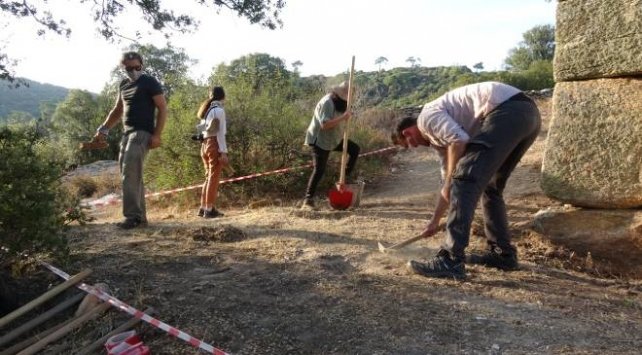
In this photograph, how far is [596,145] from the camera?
4277 millimetres

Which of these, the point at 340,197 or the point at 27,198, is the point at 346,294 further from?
the point at 340,197

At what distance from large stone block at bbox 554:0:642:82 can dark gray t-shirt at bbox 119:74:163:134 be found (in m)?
3.68

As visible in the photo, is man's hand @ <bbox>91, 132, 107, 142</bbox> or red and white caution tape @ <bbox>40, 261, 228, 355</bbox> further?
man's hand @ <bbox>91, 132, 107, 142</bbox>

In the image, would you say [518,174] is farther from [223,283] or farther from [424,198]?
[223,283]

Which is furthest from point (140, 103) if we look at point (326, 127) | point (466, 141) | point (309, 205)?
point (466, 141)

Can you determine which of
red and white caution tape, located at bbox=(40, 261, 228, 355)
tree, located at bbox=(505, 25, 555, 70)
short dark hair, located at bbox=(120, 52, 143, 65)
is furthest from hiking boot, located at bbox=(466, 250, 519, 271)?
tree, located at bbox=(505, 25, 555, 70)

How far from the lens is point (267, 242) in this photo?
4457 mm

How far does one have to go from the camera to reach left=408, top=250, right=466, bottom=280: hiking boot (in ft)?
11.4

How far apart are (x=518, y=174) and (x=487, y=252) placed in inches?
134

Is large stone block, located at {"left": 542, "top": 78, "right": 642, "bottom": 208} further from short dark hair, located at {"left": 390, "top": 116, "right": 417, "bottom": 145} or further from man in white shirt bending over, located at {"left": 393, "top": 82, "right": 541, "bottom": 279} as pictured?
short dark hair, located at {"left": 390, "top": 116, "right": 417, "bottom": 145}

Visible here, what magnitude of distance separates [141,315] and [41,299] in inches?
25.8

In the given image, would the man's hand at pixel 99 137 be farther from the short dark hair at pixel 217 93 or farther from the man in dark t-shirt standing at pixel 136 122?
the short dark hair at pixel 217 93

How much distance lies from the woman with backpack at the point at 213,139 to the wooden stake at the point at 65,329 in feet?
10.0

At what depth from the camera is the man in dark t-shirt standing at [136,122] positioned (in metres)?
4.98
